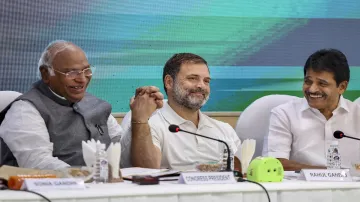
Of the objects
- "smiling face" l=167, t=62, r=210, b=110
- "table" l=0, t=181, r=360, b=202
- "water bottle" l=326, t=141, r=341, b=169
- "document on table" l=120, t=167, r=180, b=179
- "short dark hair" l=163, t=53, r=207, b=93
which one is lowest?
"table" l=0, t=181, r=360, b=202

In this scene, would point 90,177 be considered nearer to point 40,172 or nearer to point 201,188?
point 40,172

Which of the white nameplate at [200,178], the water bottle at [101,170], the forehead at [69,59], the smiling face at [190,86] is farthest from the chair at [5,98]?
the white nameplate at [200,178]

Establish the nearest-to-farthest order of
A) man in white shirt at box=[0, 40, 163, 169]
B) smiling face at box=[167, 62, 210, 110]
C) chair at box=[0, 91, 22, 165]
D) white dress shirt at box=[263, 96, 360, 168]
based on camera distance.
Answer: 1. man in white shirt at box=[0, 40, 163, 169]
2. chair at box=[0, 91, 22, 165]
3. smiling face at box=[167, 62, 210, 110]
4. white dress shirt at box=[263, 96, 360, 168]

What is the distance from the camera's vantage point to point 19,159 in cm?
334

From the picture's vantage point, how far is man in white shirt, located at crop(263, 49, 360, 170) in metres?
4.07

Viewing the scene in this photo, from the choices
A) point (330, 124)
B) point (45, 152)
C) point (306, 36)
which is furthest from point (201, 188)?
point (306, 36)

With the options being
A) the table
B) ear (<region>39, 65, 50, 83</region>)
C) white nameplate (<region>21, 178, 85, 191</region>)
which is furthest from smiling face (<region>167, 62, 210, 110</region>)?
white nameplate (<region>21, 178, 85, 191</region>)

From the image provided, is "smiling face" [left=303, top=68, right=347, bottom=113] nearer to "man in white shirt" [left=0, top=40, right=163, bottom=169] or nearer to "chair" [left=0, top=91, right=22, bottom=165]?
"man in white shirt" [left=0, top=40, right=163, bottom=169]

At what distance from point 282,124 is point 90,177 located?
1.75 meters

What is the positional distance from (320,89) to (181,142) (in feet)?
2.73

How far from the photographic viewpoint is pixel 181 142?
3.87 meters

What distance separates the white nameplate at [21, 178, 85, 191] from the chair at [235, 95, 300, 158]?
2131mm

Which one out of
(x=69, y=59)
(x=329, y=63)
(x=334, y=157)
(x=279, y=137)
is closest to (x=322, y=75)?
(x=329, y=63)

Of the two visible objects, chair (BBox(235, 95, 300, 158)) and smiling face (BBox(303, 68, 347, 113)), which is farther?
chair (BBox(235, 95, 300, 158))
